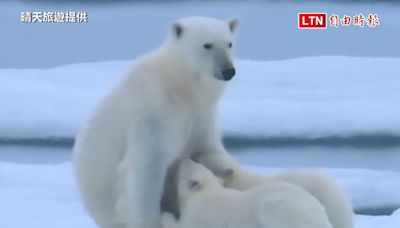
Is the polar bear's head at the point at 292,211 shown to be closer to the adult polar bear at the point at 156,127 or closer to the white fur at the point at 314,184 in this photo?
the white fur at the point at 314,184

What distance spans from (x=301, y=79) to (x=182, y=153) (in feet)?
10.5

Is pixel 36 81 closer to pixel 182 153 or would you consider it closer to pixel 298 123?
pixel 298 123

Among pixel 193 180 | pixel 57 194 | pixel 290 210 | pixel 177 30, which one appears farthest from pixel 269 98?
pixel 290 210

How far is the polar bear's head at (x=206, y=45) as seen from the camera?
230 cm

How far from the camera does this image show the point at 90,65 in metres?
5.51

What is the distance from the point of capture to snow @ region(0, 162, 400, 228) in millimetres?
3590

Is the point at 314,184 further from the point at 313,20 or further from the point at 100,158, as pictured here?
the point at 313,20

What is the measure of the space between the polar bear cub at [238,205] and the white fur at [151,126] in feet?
0.21

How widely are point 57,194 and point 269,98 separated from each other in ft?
5.20

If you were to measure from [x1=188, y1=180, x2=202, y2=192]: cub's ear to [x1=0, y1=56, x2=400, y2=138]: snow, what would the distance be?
2.54 metres

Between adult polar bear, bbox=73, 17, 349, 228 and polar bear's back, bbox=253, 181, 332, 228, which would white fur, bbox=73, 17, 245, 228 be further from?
polar bear's back, bbox=253, 181, 332, 228

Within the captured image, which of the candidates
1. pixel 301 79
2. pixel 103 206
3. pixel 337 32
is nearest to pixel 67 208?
pixel 103 206

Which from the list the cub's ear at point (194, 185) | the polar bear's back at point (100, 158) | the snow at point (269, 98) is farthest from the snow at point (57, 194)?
the cub's ear at point (194, 185)

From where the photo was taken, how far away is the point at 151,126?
2.26 metres
